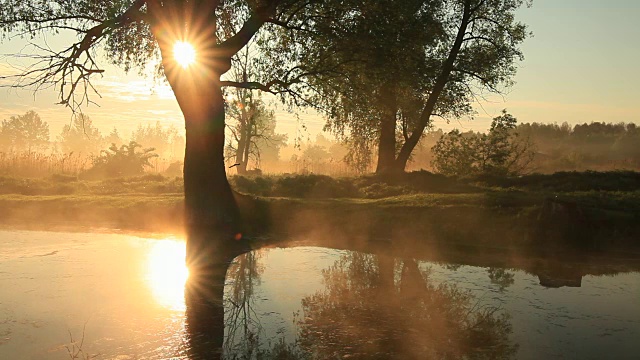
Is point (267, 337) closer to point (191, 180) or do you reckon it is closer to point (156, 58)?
point (191, 180)

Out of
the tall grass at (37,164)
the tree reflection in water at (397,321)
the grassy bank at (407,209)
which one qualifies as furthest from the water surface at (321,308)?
the tall grass at (37,164)

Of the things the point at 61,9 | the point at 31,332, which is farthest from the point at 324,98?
A: the point at 31,332

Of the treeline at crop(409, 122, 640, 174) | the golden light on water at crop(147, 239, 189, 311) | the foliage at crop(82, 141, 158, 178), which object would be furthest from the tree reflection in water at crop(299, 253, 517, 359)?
the treeline at crop(409, 122, 640, 174)

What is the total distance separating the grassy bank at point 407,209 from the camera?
15.6 metres

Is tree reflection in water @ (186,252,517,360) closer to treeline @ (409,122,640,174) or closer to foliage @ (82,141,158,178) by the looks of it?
foliage @ (82,141,158,178)

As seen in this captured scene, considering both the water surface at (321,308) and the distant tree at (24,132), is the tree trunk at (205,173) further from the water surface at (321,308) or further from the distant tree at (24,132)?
the distant tree at (24,132)

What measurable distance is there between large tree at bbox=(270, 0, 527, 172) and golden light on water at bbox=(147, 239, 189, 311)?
695 cm

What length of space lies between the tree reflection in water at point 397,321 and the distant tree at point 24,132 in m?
133

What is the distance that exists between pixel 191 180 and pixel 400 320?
981 cm

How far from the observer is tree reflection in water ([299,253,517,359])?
23.6 ft

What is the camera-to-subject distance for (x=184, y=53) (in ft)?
54.5

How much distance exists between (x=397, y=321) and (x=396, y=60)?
11114 millimetres

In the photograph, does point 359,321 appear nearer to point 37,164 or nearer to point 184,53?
point 184,53

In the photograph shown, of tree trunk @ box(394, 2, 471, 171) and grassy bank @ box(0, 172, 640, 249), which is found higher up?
tree trunk @ box(394, 2, 471, 171)
